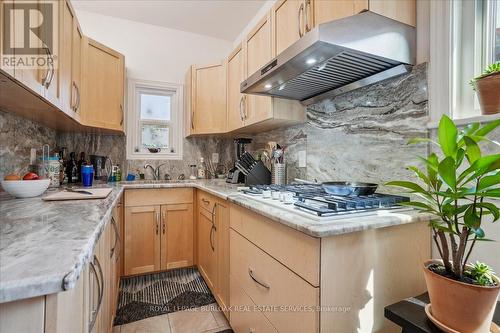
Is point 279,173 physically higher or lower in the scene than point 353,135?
lower

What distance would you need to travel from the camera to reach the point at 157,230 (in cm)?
231

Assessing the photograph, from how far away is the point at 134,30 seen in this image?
2.77 meters

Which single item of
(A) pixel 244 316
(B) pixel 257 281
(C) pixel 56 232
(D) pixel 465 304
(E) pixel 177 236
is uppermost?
(C) pixel 56 232

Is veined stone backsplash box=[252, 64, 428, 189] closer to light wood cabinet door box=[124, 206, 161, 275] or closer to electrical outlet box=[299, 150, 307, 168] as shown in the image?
electrical outlet box=[299, 150, 307, 168]

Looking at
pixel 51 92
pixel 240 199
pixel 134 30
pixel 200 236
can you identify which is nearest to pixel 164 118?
pixel 134 30

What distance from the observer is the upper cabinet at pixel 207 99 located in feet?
8.56

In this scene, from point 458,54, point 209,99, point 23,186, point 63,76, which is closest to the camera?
point 458,54

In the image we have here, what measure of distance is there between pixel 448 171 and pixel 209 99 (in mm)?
2372

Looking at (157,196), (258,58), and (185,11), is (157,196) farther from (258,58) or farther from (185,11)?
(185,11)

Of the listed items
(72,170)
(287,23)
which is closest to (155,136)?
(72,170)

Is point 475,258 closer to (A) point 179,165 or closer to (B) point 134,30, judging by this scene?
(A) point 179,165

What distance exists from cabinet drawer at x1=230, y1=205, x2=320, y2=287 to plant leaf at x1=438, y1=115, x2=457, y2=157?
0.45 m

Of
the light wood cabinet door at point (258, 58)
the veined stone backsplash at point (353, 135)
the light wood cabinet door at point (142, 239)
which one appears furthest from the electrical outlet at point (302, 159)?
the light wood cabinet door at point (142, 239)

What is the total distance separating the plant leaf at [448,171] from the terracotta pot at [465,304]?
26 cm
